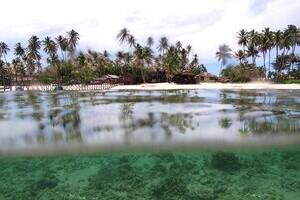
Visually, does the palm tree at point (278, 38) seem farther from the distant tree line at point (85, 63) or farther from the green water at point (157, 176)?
the green water at point (157, 176)

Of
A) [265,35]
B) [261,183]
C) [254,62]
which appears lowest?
[261,183]

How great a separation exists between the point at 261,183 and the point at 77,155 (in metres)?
8.28

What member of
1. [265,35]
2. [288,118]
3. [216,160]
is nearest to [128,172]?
[216,160]

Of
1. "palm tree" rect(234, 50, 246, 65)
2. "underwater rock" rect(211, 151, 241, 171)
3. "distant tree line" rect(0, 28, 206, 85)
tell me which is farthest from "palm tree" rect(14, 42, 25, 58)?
"underwater rock" rect(211, 151, 241, 171)

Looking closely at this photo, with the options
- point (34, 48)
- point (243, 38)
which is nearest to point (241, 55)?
point (243, 38)

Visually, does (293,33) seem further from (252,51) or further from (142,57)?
(142,57)

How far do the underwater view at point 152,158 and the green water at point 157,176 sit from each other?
1.4 inches

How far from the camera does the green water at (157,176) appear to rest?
45.2 feet

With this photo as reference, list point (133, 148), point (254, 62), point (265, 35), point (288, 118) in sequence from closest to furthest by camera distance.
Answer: point (133, 148), point (288, 118), point (265, 35), point (254, 62)

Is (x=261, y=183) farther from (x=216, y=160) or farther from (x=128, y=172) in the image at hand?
(x=128, y=172)

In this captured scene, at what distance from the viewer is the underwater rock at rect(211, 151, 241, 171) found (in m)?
16.3

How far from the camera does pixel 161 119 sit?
86.4ft

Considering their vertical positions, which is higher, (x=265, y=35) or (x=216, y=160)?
(x=265, y=35)

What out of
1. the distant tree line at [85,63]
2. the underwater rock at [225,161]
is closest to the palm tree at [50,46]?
the distant tree line at [85,63]
